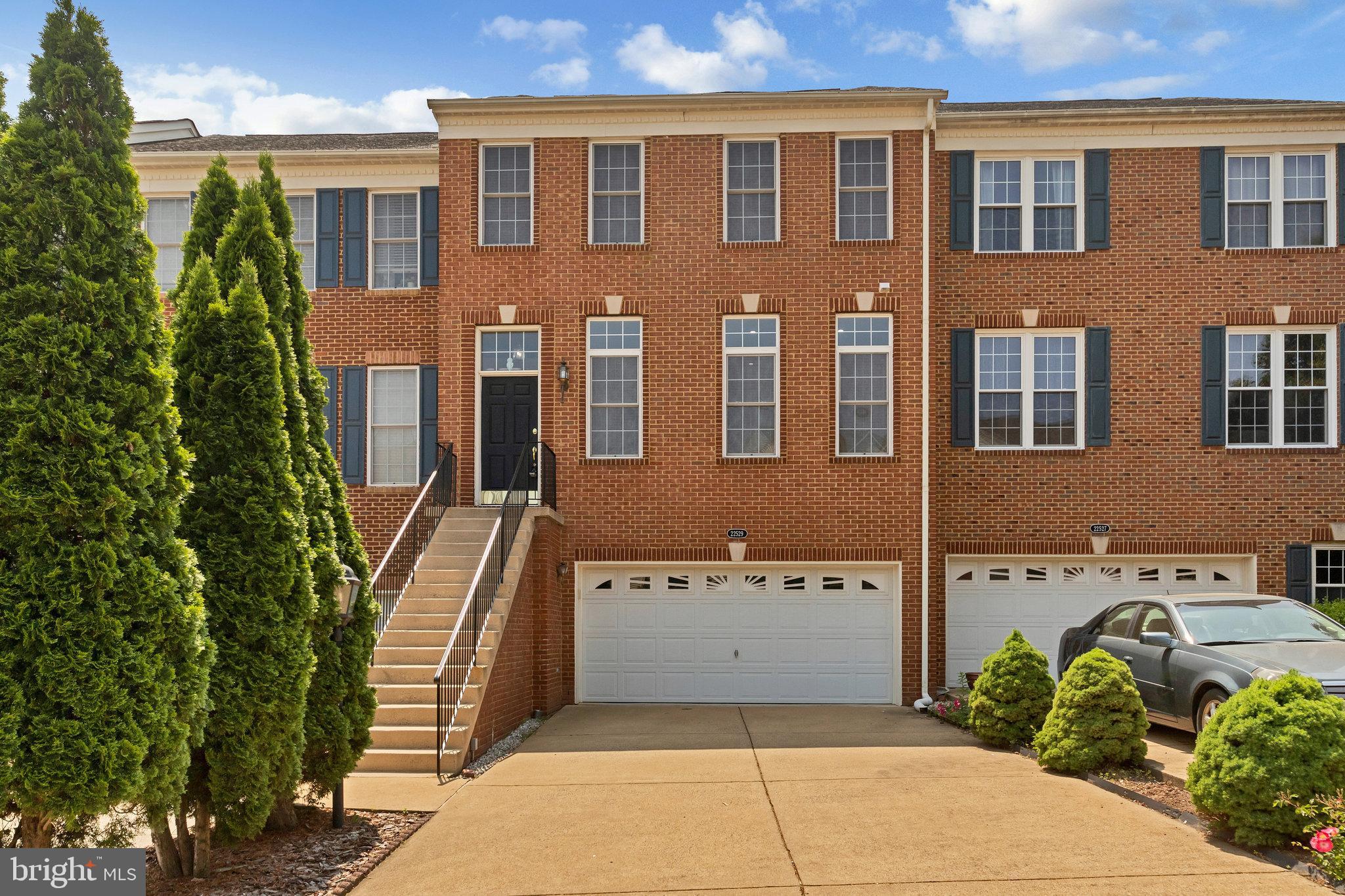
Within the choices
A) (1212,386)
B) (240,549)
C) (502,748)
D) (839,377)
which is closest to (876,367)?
(839,377)

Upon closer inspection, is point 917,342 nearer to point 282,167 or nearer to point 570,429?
point 570,429

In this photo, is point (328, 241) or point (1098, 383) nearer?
point (1098, 383)

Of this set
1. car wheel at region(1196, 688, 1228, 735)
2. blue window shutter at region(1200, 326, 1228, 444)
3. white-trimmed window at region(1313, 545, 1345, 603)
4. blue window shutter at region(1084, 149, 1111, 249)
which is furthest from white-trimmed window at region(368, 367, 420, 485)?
white-trimmed window at region(1313, 545, 1345, 603)

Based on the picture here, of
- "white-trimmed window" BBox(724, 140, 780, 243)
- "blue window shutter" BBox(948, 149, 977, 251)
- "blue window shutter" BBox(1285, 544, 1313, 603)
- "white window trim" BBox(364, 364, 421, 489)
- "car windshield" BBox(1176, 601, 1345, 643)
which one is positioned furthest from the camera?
"white window trim" BBox(364, 364, 421, 489)

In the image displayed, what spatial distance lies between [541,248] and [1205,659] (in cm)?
1045

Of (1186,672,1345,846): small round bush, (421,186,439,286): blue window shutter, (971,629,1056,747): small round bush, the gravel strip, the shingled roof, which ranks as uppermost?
the shingled roof

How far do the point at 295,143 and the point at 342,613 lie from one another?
12415 mm

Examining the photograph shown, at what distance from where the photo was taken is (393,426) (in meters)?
16.9

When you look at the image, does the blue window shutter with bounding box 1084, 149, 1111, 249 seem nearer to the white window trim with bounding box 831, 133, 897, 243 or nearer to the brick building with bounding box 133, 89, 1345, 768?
the brick building with bounding box 133, 89, 1345, 768

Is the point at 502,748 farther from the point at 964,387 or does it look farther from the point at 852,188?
the point at 852,188

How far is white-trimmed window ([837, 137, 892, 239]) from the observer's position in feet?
53.2

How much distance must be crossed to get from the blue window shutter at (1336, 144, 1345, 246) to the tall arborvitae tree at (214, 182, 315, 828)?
15.1 m

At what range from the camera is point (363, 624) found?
347 inches

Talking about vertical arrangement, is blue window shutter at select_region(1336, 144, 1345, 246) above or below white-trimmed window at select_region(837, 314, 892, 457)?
above
